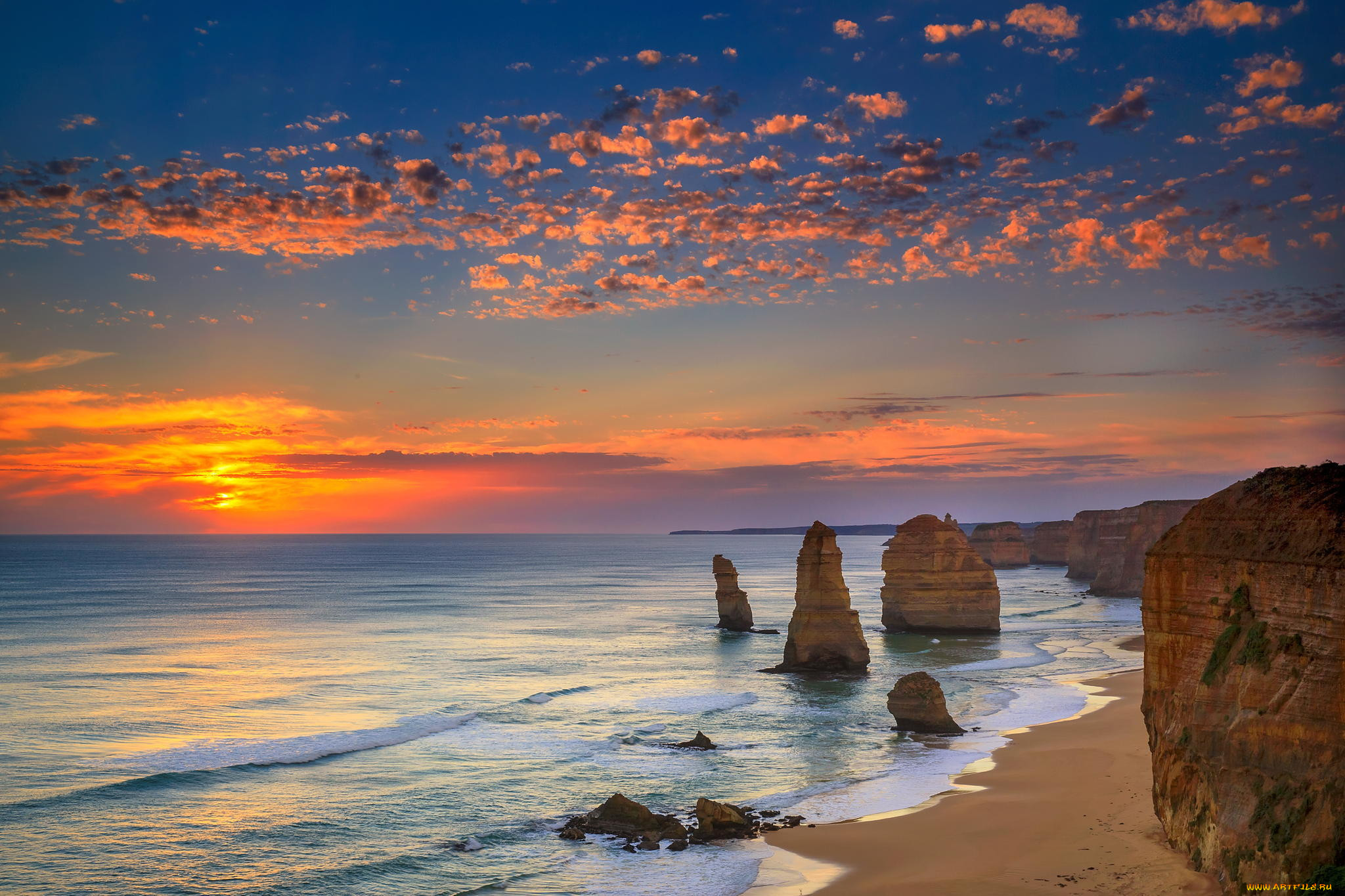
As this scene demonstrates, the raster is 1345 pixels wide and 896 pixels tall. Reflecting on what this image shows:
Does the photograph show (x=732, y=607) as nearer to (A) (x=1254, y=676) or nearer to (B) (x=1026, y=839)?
(B) (x=1026, y=839)

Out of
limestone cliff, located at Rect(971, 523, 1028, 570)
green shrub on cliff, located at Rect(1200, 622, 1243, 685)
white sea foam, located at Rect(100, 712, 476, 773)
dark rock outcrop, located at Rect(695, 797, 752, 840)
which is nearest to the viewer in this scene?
green shrub on cliff, located at Rect(1200, 622, 1243, 685)

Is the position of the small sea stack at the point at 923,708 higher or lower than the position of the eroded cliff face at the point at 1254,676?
lower

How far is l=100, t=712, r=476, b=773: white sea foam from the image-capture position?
3584 cm

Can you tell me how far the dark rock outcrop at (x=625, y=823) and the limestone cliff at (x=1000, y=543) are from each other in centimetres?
16608

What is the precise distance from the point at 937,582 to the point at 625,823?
5352 cm

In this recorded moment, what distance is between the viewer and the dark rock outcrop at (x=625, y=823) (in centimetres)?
2616

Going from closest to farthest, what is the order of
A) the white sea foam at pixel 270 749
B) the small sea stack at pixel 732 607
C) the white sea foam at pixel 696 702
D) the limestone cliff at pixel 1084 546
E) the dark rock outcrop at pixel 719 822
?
the dark rock outcrop at pixel 719 822, the white sea foam at pixel 270 749, the white sea foam at pixel 696 702, the small sea stack at pixel 732 607, the limestone cliff at pixel 1084 546

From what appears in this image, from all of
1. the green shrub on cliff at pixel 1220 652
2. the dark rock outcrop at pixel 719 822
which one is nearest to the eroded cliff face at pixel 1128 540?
the dark rock outcrop at pixel 719 822

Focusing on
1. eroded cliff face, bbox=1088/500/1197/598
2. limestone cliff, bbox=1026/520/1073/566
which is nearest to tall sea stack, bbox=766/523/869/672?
eroded cliff face, bbox=1088/500/1197/598

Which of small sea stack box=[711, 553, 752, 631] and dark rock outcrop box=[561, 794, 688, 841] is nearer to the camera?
dark rock outcrop box=[561, 794, 688, 841]

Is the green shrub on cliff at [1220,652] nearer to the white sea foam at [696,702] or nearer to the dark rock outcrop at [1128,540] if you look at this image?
the white sea foam at [696,702]

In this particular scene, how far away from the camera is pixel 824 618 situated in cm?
5550

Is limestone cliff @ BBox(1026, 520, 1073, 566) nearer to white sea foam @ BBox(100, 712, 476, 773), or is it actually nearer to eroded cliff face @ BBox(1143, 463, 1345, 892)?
white sea foam @ BBox(100, 712, 476, 773)

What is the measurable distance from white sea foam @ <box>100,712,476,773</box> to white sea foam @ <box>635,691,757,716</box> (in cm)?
1020
